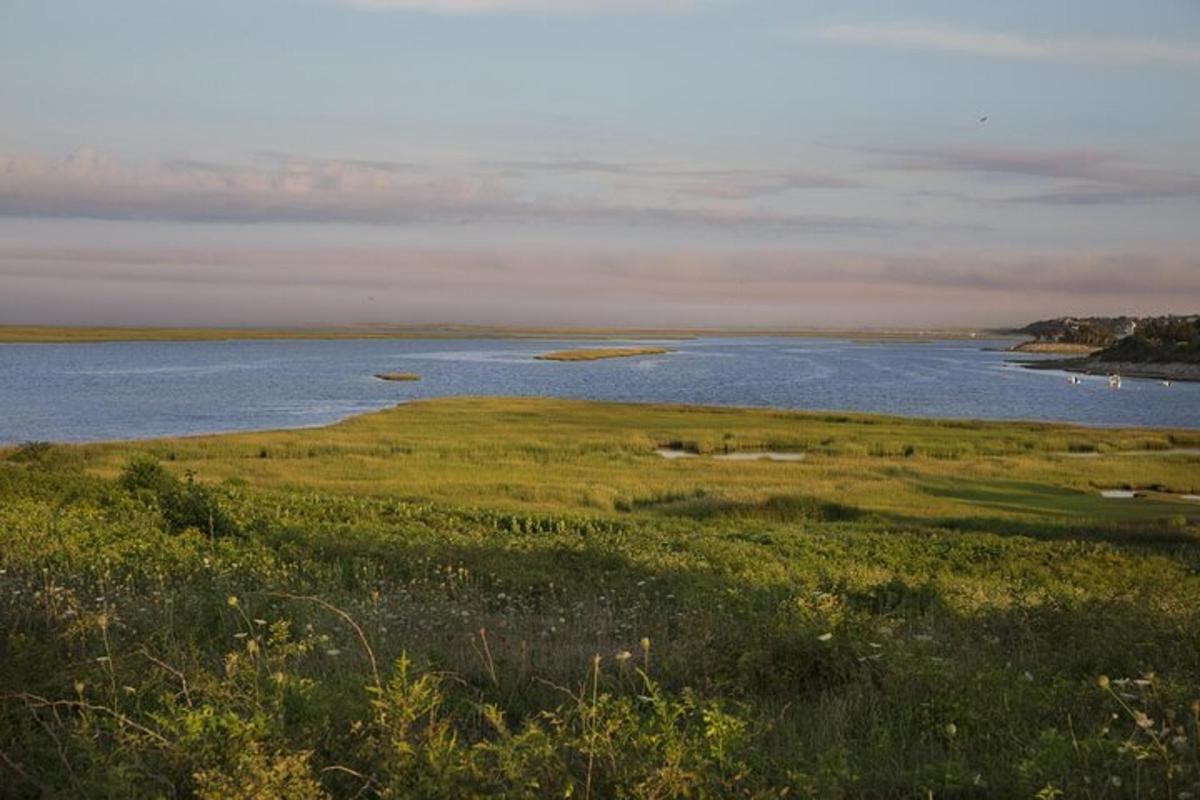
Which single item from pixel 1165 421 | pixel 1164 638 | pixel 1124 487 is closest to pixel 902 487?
pixel 1124 487

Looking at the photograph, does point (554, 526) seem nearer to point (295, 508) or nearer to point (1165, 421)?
point (295, 508)

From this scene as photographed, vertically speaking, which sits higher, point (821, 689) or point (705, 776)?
point (705, 776)

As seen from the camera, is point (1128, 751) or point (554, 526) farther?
point (554, 526)

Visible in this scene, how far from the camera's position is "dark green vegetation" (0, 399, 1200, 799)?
4.90 m

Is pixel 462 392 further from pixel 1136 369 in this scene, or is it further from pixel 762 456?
pixel 1136 369

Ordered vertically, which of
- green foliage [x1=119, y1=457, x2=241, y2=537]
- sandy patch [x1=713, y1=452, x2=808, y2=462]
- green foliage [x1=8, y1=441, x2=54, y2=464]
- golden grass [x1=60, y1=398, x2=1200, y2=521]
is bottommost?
sandy patch [x1=713, y1=452, x2=808, y2=462]

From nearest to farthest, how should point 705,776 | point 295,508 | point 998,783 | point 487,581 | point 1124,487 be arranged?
point 705,776, point 998,783, point 487,581, point 295,508, point 1124,487

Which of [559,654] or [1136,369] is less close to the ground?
[559,654]

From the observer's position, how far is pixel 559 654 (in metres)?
7.94

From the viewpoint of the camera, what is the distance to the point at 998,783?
5262 mm

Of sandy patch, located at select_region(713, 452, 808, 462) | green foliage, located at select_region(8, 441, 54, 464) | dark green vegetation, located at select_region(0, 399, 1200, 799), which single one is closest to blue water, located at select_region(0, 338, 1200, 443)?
green foliage, located at select_region(8, 441, 54, 464)

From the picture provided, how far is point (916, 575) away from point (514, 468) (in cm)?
2523

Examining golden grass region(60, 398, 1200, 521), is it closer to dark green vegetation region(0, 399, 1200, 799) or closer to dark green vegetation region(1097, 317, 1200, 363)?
dark green vegetation region(0, 399, 1200, 799)

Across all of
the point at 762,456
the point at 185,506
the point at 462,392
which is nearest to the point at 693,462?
the point at 762,456
